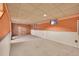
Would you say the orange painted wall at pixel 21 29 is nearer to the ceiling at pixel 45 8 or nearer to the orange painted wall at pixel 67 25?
the orange painted wall at pixel 67 25

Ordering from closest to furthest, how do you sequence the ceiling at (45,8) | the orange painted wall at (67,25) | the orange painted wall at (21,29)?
the ceiling at (45,8)
the orange painted wall at (67,25)
the orange painted wall at (21,29)

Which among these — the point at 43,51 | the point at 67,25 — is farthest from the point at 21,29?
the point at 43,51

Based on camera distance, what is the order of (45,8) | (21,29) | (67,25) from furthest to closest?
(21,29), (67,25), (45,8)

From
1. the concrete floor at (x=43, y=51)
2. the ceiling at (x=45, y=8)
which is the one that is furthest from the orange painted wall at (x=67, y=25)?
the concrete floor at (x=43, y=51)

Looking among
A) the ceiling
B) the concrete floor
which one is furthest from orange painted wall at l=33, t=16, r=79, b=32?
the concrete floor

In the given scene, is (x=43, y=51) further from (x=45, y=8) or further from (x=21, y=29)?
(x=21, y=29)

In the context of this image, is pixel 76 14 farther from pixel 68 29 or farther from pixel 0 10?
pixel 0 10

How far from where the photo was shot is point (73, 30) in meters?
6.05

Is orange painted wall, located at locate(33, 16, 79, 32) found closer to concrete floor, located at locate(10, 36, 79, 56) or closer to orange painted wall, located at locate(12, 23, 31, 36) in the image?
concrete floor, located at locate(10, 36, 79, 56)

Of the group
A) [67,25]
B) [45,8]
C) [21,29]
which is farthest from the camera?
[21,29]

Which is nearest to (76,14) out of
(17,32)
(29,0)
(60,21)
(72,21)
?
(72,21)

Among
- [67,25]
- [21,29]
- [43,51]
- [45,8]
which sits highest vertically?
[45,8]

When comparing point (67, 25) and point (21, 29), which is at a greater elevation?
point (67, 25)

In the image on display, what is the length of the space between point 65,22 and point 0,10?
549 centimetres
